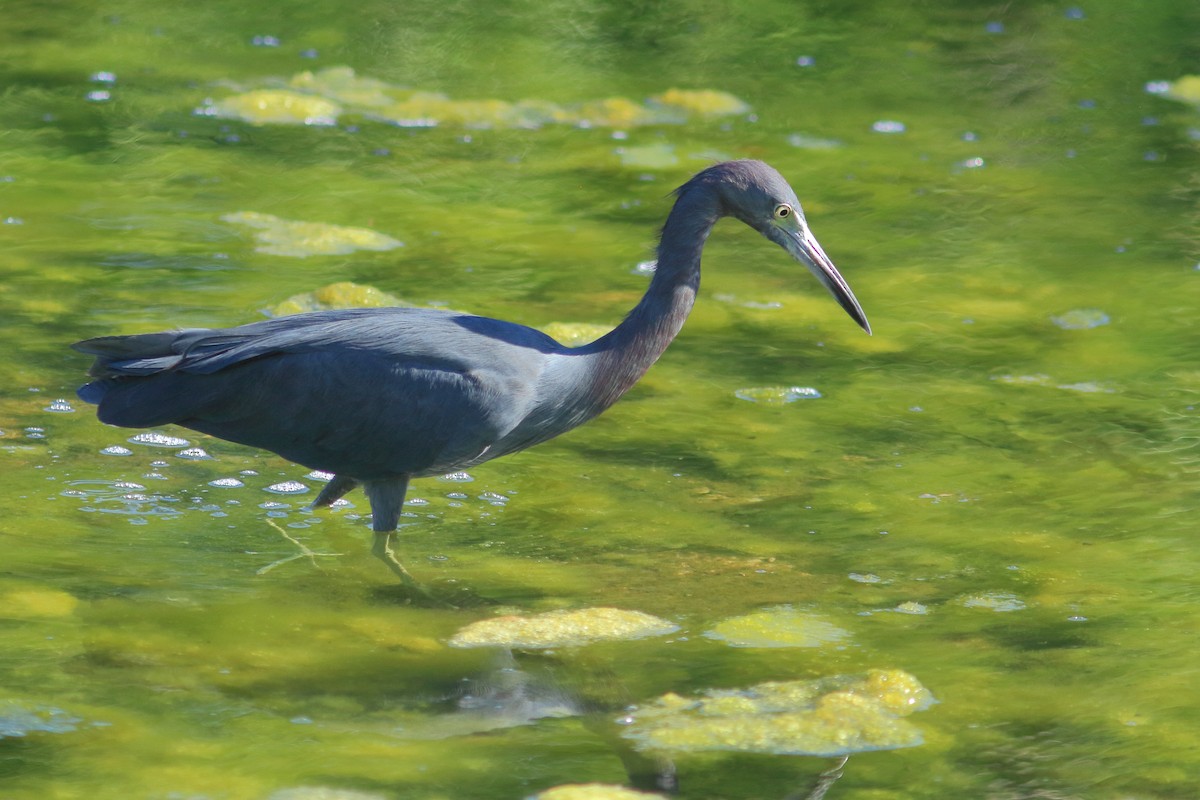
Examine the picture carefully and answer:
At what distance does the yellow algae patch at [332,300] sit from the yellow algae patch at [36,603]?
218 centimetres

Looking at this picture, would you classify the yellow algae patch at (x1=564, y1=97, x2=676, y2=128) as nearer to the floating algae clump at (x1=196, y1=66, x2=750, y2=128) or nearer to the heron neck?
the floating algae clump at (x1=196, y1=66, x2=750, y2=128)

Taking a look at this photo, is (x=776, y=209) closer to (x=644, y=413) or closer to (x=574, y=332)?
(x=644, y=413)

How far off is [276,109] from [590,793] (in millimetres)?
6194

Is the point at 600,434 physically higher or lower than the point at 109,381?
lower

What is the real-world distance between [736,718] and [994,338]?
10.6ft

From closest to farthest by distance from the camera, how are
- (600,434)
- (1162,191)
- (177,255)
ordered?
(600,434) → (177,255) → (1162,191)

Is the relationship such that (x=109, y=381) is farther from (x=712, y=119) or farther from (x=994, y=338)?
(x=712, y=119)

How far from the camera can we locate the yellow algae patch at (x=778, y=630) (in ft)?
14.9

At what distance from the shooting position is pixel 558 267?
292 inches

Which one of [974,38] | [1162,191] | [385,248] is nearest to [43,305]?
[385,248]

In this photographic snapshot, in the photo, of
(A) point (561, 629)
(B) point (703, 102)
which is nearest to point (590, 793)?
(A) point (561, 629)

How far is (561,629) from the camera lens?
4.54m

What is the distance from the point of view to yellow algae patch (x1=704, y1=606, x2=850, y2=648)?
179 inches

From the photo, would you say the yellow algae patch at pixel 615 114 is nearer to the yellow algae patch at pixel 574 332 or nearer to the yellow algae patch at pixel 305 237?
the yellow algae patch at pixel 305 237
